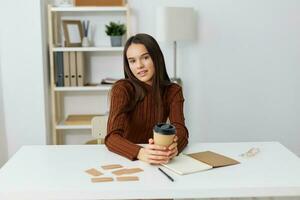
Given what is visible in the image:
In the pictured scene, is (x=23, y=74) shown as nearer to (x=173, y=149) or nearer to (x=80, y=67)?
(x=80, y=67)

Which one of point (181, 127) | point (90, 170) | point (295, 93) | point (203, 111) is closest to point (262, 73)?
point (295, 93)

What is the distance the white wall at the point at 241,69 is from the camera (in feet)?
11.6

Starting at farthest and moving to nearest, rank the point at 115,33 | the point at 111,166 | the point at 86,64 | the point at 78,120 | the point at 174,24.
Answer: the point at 86,64
the point at 78,120
the point at 115,33
the point at 174,24
the point at 111,166

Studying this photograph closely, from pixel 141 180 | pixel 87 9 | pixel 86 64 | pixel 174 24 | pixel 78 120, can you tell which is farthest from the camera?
pixel 86 64

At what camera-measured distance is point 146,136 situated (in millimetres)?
1972

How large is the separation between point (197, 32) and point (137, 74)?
1.81 m

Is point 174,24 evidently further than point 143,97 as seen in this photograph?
Yes

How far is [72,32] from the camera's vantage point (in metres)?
3.39

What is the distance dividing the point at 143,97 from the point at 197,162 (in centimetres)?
51

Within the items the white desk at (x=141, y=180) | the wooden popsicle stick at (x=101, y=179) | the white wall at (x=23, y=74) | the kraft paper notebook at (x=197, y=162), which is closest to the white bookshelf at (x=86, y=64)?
the white wall at (x=23, y=74)

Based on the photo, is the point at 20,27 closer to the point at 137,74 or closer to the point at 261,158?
the point at 137,74

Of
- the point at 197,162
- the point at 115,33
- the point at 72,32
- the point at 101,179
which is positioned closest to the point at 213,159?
the point at 197,162

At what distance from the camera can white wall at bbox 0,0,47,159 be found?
128 inches

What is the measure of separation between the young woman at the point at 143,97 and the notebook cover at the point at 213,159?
0.13m
